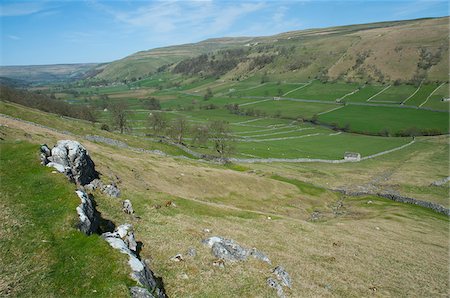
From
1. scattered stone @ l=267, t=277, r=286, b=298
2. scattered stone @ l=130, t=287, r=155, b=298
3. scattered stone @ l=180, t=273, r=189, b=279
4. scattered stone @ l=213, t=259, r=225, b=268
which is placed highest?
scattered stone @ l=130, t=287, r=155, b=298

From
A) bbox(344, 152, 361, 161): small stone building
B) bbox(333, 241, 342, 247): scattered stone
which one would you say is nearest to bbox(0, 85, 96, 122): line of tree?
bbox(344, 152, 361, 161): small stone building

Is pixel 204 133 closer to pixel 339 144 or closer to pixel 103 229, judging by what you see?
pixel 339 144

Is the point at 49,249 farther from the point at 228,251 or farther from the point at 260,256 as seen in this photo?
the point at 260,256

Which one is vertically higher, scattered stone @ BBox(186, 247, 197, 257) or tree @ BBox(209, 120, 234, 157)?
scattered stone @ BBox(186, 247, 197, 257)

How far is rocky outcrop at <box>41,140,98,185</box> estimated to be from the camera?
34.0 m

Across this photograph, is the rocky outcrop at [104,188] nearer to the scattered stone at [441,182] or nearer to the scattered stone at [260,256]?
the scattered stone at [260,256]

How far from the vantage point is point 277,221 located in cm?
4741

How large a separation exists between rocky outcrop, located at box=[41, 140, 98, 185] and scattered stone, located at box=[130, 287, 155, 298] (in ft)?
56.6

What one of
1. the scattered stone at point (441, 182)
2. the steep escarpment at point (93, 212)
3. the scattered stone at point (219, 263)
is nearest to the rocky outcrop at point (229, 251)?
the scattered stone at point (219, 263)

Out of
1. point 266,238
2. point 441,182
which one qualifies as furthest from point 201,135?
point 266,238

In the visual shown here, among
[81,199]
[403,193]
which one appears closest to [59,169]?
[81,199]

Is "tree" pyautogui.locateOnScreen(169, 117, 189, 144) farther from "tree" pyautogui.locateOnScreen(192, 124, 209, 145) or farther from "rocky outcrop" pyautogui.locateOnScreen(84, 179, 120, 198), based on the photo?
"rocky outcrop" pyautogui.locateOnScreen(84, 179, 120, 198)

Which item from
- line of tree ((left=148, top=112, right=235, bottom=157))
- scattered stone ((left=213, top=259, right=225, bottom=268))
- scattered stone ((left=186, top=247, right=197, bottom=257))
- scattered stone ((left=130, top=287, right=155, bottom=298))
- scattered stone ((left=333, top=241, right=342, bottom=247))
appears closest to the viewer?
scattered stone ((left=130, top=287, right=155, bottom=298))

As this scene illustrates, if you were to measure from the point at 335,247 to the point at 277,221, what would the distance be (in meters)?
8.99
